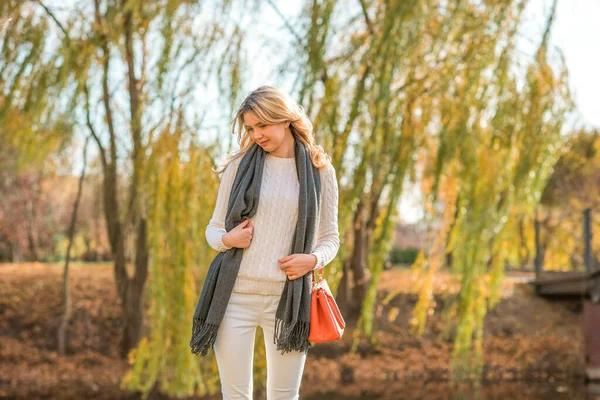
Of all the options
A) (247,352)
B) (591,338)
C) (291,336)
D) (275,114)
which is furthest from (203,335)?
(591,338)

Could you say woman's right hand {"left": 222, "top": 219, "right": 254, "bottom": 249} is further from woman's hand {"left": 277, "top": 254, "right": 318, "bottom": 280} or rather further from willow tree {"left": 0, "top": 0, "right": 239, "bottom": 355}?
willow tree {"left": 0, "top": 0, "right": 239, "bottom": 355}

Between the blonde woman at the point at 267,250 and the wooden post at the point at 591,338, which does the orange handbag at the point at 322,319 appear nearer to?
the blonde woman at the point at 267,250

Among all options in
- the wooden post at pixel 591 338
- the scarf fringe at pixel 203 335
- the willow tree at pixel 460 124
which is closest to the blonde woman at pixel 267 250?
the scarf fringe at pixel 203 335

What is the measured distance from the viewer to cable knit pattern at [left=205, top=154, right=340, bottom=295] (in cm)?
208

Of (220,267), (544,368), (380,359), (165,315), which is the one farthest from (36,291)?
(220,267)

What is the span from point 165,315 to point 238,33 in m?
2.14

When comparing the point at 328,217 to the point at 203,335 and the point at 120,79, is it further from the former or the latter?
the point at 120,79

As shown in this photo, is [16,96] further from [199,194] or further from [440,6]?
[440,6]

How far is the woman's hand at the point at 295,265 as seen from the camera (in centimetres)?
207

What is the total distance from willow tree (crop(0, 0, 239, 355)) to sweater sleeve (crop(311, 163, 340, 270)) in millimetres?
3279

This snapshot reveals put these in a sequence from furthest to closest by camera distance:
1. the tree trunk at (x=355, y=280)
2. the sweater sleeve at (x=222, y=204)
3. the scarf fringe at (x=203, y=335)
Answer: the tree trunk at (x=355, y=280) < the sweater sleeve at (x=222, y=204) < the scarf fringe at (x=203, y=335)

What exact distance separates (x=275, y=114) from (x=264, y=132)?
0.06 metres

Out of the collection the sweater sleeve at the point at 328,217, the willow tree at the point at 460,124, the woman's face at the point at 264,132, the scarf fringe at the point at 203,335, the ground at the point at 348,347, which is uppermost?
the willow tree at the point at 460,124

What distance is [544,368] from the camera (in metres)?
10.8
